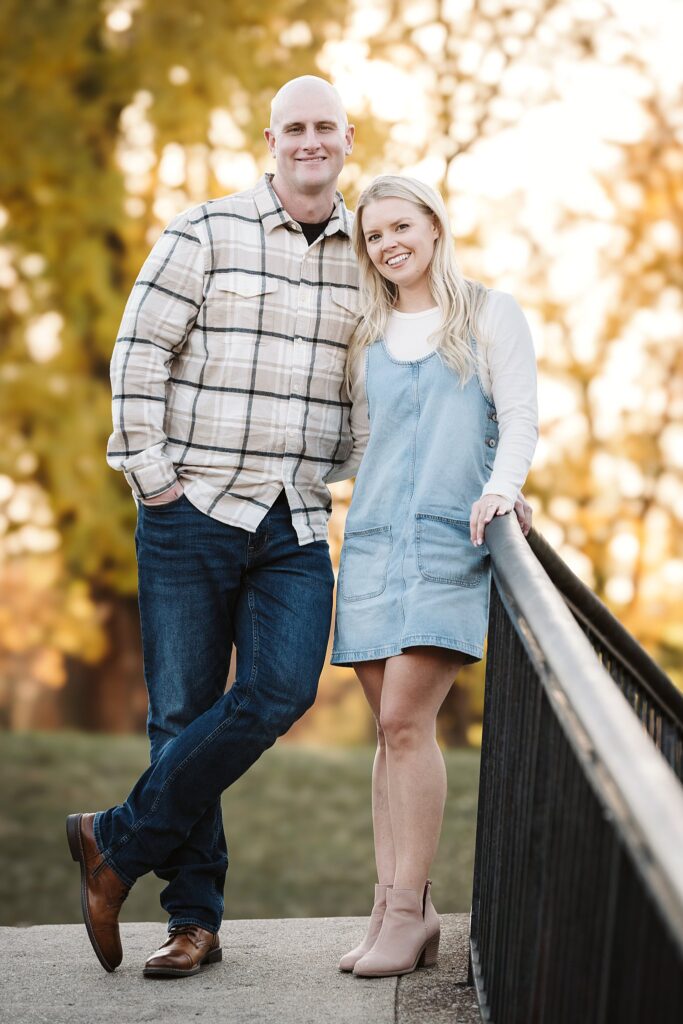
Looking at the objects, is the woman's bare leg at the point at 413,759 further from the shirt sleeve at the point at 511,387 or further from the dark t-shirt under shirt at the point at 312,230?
the dark t-shirt under shirt at the point at 312,230

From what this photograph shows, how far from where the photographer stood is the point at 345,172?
9.27 meters

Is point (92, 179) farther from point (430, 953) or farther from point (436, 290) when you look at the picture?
point (430, 953)

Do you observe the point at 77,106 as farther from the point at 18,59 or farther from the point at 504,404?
the point at 504,404

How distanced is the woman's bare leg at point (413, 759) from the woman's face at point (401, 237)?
2.99 ft

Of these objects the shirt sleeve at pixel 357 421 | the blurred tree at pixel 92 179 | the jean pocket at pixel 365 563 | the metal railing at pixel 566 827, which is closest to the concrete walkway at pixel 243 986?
the metal railing at pixel 566 827

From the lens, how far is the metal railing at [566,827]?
135 cm

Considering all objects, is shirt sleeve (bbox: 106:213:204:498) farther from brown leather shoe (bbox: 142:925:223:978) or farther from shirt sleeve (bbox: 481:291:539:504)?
brown leather shoe (bbox: 142:925:223:978)

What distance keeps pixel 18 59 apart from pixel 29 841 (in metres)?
5.69

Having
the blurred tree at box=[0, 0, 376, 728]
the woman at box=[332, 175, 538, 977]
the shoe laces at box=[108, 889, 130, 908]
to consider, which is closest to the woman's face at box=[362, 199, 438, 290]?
the woman at box=[332, 175, 538, 977]

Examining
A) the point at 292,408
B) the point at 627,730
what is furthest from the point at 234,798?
the point at 627,730

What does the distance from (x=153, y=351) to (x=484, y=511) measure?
3.30 ft

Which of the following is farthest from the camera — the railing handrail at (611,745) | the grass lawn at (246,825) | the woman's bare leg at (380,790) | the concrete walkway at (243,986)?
the grass lawn at (246,825)

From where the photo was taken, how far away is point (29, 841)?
905 cm

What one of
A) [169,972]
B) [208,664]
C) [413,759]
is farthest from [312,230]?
[169,972]
